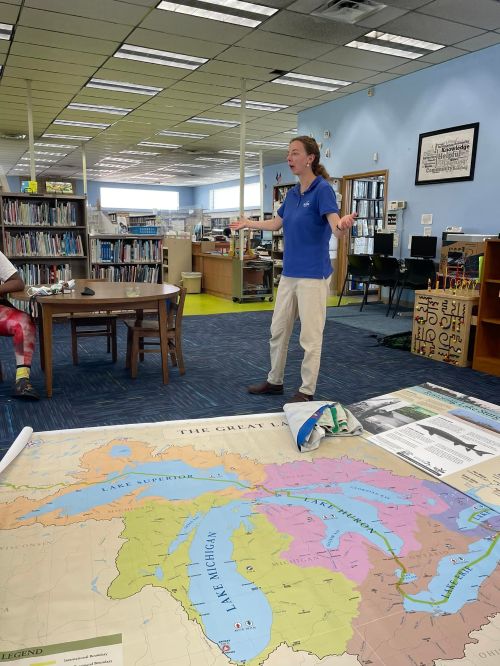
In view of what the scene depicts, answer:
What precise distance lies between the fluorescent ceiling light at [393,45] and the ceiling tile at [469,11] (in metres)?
0.68

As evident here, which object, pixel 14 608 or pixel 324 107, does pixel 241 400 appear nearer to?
pixel 14 608

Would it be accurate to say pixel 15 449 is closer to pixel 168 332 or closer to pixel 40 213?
pixel 168 332

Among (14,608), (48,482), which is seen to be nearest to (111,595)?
(14,608)

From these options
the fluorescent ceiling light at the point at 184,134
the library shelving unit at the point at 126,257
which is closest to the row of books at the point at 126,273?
the library shelving unit at the point at 126,257

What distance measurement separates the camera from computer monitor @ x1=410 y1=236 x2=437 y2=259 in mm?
6812

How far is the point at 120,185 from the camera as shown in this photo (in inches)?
855

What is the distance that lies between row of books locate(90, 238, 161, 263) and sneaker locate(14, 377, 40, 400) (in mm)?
3477

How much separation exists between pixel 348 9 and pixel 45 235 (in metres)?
4.13

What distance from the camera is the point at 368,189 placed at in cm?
912

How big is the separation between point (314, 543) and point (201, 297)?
808 centimetres

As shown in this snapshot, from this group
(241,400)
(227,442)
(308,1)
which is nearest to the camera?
(227,442)

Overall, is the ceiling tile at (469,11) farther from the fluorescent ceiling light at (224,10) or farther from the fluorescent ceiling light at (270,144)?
the fluorescent ceiling light at (270,144)

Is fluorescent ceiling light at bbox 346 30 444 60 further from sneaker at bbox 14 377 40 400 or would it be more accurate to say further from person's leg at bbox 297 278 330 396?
sneaker at bbox 14 377 40 400

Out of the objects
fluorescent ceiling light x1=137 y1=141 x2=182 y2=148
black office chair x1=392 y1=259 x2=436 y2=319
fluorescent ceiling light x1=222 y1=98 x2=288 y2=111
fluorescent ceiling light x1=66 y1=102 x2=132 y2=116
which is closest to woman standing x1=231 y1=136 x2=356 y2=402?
black office chair x1=392 y1=259 x2=436 y2=319
